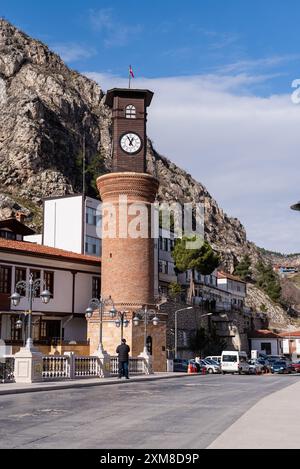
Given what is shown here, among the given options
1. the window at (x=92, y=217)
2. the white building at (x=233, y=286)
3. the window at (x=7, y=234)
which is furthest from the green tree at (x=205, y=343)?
the white building at (x=233, y=286)

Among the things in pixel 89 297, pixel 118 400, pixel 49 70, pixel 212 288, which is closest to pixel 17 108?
pixel 49 70

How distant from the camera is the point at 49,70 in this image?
13600 cm

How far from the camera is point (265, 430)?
11.7 meters

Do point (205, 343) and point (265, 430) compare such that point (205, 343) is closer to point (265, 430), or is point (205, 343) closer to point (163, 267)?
point (163, 267)

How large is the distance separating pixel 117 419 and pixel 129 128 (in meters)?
36.9

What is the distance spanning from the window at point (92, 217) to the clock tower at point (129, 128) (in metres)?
17.0

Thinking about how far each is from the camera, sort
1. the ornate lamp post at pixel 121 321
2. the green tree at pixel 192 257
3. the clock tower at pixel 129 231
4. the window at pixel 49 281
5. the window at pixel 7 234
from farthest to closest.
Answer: the green tree at pixel 192 257, the window at pixel 7 234, the window at pixel 49 281, the clock tower at pixel 129 231, the ornate lamp post at pixel 121 321

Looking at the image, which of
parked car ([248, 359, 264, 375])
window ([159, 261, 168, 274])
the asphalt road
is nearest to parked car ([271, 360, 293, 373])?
parked car ([248, 359, 264, 375])

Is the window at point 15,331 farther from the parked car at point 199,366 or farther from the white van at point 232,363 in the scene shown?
the white van at point 232,363

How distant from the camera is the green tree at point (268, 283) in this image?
14062 centimetres

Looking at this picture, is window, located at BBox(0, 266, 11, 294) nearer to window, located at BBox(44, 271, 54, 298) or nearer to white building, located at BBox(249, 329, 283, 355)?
window, located at BBox(44, 271, 54, 298)
